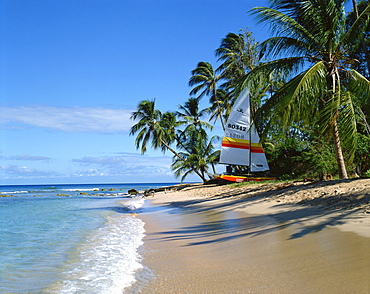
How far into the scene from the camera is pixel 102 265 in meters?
5.19

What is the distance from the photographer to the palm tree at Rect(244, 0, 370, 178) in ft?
32.4

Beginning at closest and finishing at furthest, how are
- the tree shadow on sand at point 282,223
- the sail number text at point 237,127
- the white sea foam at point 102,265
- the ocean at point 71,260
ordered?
1. the white sea foam at point 102,265
2. the ocean at point 71,260
3. the tree shadow on sand at point 282,223
4. the sail number text at point 237,127

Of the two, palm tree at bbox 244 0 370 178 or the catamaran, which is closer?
palm tree at bbox 244 0 370 178

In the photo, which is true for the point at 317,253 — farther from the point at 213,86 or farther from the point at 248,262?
the point at 213,86

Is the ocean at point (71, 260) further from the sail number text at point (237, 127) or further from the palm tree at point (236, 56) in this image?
the palm tree at point (236, 56)

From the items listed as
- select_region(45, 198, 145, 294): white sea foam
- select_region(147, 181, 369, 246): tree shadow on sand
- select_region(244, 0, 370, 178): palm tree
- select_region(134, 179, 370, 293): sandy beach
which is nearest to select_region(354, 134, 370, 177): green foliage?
select_region(244, 0, 370, 178): palm tree

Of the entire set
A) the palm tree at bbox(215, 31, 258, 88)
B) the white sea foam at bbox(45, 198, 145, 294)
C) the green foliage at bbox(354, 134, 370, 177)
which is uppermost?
the palm tree at bbox(215, 31, 258, 88)

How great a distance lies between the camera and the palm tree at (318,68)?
9891 mm

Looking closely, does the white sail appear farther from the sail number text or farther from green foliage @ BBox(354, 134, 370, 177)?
green foliage @ BBox(354, 134, 370, 177)

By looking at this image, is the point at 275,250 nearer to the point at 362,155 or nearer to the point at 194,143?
the point at 362,155

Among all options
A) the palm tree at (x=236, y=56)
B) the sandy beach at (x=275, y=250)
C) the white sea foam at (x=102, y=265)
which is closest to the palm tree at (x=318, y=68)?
the sandy beach at (x=275, y=250)

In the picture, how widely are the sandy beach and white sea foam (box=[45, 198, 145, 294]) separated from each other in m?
0.30

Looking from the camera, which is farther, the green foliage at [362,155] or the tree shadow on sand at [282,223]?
the green foliage at [362,155]

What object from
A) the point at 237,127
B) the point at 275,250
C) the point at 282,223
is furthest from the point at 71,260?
the point at 237,127
